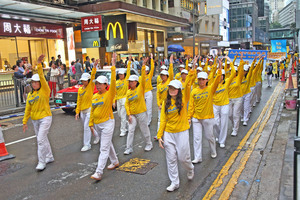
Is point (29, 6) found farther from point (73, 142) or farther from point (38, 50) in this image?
point (73, 142)

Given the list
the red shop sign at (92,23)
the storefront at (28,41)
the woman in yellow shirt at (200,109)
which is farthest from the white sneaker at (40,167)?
the red shop sign at (92,23)

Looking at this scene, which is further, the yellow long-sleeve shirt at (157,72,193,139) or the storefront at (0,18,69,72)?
the storefront at (0,18,69,72)

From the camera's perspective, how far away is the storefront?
18.3 m

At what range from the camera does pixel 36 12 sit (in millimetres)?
19297

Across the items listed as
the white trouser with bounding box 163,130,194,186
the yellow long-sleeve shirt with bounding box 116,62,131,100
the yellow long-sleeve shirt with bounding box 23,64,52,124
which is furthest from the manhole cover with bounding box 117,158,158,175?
the yellow long-sleeve shirt with bounding box 116,62,131,100

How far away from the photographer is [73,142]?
8.01 meters

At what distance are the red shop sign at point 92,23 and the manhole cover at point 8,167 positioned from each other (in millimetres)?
15246

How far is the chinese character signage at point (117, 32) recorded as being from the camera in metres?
22.4

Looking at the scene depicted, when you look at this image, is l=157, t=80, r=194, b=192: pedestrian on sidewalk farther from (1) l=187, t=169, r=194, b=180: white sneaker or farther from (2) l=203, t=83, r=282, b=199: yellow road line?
(2) l=203, t=83, r=282, b=199: yellow road line

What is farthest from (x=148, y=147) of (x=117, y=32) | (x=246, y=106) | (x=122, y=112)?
(x=117, y=32)

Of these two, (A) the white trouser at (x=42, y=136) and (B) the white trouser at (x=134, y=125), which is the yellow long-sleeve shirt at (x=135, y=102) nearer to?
(B) the white trouser at (x=134, y=125)

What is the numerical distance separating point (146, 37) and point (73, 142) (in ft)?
81.9

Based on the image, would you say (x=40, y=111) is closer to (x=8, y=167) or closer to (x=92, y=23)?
(x=8, y=167)

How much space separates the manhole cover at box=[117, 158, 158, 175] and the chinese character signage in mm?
16951
